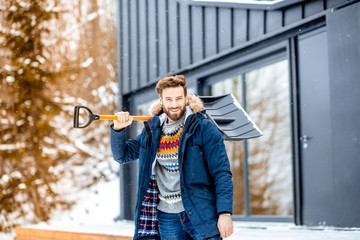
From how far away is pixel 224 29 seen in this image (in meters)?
6.80

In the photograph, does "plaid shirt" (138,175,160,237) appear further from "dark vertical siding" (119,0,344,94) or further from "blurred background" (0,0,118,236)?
"blurred background" (0,0,118,236)

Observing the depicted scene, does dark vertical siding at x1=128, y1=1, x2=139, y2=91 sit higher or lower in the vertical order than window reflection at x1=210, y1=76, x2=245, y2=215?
higher

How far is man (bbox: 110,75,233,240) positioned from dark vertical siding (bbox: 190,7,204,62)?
4.60 metres

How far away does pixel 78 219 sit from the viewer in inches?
460

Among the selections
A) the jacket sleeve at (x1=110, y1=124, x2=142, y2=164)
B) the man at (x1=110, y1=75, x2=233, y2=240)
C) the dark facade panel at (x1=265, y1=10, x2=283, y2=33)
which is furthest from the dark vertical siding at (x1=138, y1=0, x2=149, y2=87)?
the man at (x1=110, y1=75, x2=233, y2=240)

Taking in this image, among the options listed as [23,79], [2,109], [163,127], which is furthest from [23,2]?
[163,127]

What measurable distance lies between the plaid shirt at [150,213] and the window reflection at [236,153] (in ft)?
15.2

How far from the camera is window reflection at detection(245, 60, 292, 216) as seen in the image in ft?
23.8

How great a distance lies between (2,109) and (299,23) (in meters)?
7.46

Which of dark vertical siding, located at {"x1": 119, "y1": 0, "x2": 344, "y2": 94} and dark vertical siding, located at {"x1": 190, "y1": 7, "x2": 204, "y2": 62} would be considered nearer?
dark vertical siding, located at {"x1": 119, "y1": 0, "x2": 344, "y2": 94}

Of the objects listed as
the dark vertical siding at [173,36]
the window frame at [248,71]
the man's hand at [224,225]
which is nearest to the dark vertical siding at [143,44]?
the dark vertical siding at [173,36]

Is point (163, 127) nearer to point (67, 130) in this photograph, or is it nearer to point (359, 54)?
point (359, 54)

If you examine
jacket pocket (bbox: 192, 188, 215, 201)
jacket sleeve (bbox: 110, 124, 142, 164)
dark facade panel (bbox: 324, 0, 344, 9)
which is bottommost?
jacket pocket (bbox: 192, 188, 215, 201)

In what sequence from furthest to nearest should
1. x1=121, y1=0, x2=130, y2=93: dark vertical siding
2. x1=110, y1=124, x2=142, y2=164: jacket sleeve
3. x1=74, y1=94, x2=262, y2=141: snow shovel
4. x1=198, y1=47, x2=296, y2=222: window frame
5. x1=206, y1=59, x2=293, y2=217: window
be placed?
x1=121, y1=0, x2=130, y2=93: dark vertical siding
x1=206, y1=59, x2=293, y2=217: window
x1=198, y1=47, x2=296, y2=222: window frame
x1=74, y1=94, x2=262, y2=141: snow shovel
x1=110, y1=124, x2=142, y2=164: jacket sleeve
